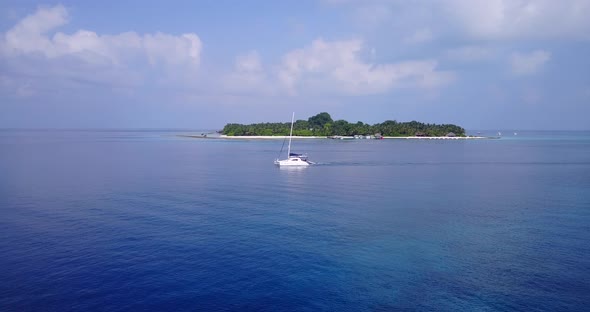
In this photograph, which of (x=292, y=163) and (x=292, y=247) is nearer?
(x=292, y=247)

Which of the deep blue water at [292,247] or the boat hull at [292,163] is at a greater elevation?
the boat hull at [292,163]

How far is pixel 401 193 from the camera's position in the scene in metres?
55.2

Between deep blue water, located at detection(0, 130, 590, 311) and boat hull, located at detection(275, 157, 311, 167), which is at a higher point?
boat hull, located at detection(275, 157, 311, 167)

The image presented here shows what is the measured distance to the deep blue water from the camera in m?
23.4

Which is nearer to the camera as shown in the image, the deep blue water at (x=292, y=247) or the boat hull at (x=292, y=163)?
the deep blue water at (x=292, y=247)

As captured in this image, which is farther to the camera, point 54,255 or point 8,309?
point 54,255

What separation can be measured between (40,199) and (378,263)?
3900 cm

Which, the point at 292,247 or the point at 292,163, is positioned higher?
the point at 292,163

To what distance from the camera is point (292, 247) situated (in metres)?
31.8

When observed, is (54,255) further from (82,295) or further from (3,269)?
(82,295)

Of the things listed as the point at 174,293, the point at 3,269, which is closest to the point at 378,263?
the point at 174,293

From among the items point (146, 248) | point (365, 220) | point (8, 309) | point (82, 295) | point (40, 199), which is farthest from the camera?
point (40, 199)

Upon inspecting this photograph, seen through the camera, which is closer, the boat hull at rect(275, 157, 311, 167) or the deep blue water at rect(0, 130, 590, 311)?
the deep blue water at rect(0, 130, 590, 311)

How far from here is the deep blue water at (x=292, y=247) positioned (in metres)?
23.4
